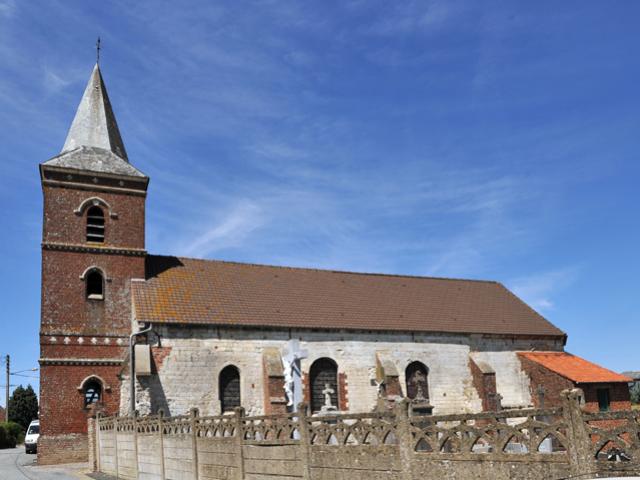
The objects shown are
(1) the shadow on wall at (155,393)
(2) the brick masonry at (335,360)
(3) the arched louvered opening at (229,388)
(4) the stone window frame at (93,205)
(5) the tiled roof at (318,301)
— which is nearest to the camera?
(1) the shadow on wall at (155,393)

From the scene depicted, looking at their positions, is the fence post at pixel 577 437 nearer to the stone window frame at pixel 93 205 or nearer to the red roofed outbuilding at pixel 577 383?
the red roofed outbuilding at pixel 577 383

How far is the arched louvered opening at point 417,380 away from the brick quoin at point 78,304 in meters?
11.5

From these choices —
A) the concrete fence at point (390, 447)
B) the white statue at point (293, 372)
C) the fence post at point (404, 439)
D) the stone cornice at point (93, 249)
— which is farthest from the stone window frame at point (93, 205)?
the fence post at point (404, 439)

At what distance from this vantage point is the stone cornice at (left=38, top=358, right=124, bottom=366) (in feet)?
79.5

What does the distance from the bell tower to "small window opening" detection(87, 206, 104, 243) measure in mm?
41

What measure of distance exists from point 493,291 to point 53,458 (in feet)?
82.2

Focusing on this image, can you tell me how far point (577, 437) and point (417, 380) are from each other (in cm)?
2247

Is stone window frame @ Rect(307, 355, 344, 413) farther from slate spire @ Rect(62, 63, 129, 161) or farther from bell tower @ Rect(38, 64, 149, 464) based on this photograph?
slate spire @ Rect(62, 63, 129, 161)

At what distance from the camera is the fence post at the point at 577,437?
A: 6699 millimetres

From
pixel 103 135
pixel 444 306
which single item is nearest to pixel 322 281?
pixel 444 306

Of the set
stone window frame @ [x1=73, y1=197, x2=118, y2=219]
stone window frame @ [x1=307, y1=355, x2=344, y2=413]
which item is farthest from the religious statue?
stone window frame @ [x1=73, y1=197, x2=118, y2=219]

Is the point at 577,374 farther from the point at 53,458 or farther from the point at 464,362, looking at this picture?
the point at 53,458

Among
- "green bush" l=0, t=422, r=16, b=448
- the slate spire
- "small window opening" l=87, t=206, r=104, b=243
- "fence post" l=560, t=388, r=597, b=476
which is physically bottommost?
"green bush" l=0, t=422, r=16, b=448

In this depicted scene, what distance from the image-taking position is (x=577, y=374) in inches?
1168
